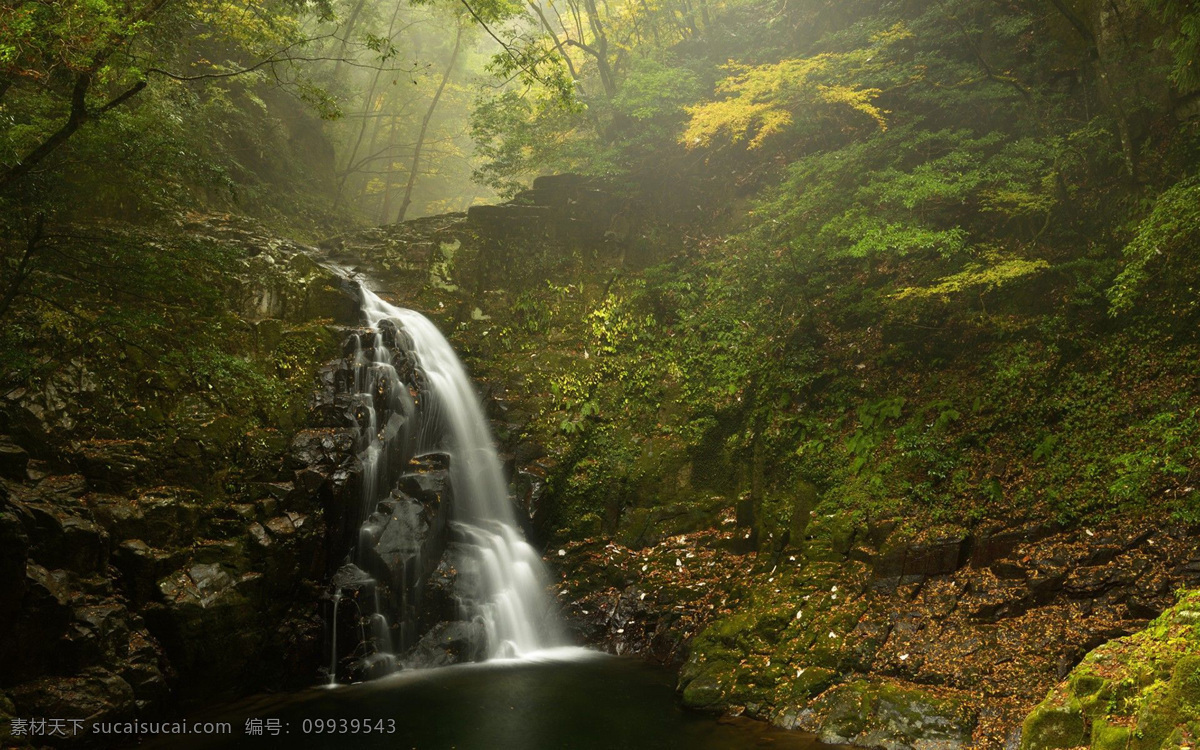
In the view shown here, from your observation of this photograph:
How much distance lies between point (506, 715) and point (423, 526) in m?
3.57

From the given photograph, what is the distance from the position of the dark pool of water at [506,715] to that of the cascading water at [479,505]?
97 cm

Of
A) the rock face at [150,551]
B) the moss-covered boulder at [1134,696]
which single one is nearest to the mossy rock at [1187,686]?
the moss-covered boulder at [1134,696]

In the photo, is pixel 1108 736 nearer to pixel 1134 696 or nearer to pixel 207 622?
pixel 1134 696

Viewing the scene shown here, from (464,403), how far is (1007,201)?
10.6 m

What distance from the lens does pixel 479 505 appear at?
11.6m

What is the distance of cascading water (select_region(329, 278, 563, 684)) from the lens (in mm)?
9320

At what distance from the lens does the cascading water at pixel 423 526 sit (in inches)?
367

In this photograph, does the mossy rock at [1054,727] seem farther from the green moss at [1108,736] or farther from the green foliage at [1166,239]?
the green foliage at [1166,239]

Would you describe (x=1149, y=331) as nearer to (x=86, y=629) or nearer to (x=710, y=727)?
(x=710, y=727)

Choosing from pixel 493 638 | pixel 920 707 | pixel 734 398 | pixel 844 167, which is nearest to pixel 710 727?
pixel 920 707

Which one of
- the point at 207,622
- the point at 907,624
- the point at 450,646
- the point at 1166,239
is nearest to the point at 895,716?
the point at 907,624

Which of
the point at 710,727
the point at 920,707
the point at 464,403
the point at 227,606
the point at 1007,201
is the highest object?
the point at 1007,201

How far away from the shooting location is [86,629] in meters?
6.70

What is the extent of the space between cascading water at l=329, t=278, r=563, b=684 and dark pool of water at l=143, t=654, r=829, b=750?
0.66 m
